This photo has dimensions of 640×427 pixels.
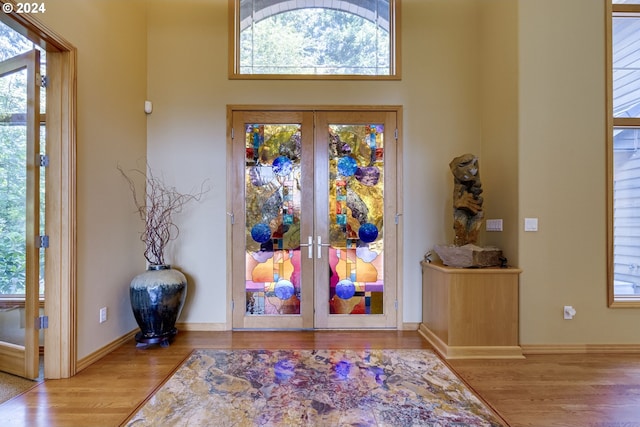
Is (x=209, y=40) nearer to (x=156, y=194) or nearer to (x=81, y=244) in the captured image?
(x=156, y=194)

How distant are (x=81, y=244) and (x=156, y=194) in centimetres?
104

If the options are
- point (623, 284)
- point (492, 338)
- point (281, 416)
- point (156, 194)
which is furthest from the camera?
point (156, 194)

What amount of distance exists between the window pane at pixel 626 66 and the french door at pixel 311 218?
2.10 m

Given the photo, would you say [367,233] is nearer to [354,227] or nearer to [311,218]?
[354,227]

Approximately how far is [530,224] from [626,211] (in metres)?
1.01

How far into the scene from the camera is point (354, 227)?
346 cm

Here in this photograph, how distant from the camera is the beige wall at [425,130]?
2797 mm

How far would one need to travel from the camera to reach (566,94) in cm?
287

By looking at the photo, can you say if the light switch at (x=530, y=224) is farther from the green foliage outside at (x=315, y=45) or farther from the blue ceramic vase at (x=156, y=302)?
the blue ceramic vase at (x=156, y=302)

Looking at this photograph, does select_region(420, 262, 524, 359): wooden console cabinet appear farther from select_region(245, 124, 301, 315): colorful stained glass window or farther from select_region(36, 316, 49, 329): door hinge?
select_region(36, 316, 49, 329): door hinge

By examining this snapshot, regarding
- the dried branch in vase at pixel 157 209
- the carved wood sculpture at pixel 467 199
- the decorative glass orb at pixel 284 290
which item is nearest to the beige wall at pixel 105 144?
the dried branch in vase at pixel 157 209

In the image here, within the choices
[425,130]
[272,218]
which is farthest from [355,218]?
[425,130]

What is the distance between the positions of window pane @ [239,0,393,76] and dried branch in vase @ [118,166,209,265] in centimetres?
157

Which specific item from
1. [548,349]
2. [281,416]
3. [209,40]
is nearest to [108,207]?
[209,40]
